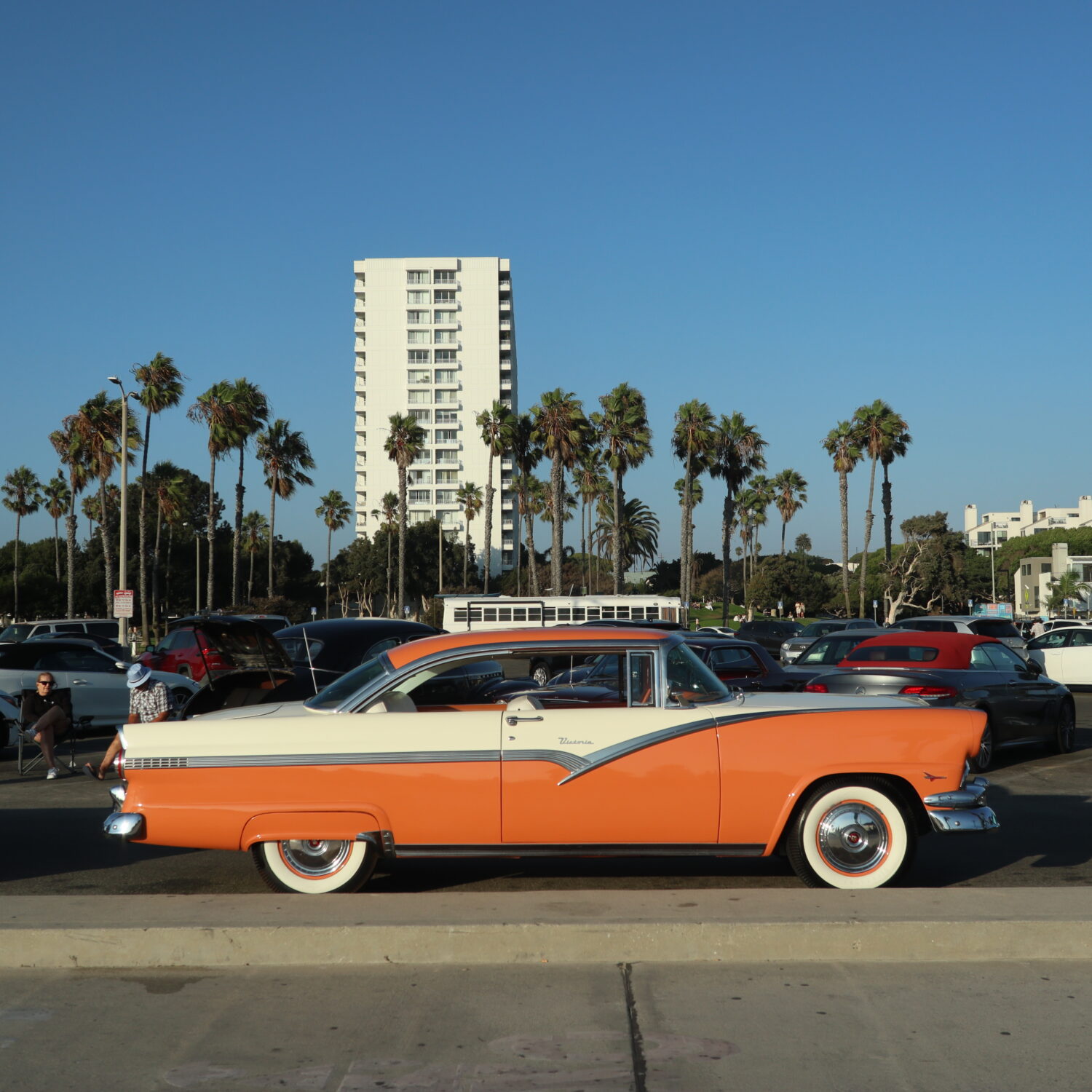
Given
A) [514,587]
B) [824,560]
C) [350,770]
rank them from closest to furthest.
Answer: [350,770] → [514,587] → [824,560]

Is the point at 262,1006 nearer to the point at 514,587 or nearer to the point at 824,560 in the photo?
the point at 514,587

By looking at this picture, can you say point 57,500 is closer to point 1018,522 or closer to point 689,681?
point 689,681

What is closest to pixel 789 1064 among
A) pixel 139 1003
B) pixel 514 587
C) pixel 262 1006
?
pixel 262 1006

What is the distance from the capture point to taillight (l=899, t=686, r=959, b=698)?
1256cm

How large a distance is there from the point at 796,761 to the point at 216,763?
336 cm

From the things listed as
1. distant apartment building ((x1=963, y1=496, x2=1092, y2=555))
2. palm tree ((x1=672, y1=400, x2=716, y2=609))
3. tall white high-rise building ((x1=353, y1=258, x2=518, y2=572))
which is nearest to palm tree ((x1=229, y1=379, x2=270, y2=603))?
palm tree ((x1=672, y1=400, x2=716, y2=609))

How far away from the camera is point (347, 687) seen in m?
7.03

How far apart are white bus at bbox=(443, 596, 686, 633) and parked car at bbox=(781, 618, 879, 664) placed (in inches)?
311

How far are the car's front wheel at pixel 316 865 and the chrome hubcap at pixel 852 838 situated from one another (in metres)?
→ 2.67

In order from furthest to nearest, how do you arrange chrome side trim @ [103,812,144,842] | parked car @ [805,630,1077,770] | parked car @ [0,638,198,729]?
parked car @ [0,638,198,729] < parked car @ [805,630,1077,770] < chrome side trim @ [103,812,144,842]

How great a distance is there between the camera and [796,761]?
6547 millimetres

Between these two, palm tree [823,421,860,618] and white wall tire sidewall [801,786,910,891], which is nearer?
white wall tire sidewall [801,786,910,891]

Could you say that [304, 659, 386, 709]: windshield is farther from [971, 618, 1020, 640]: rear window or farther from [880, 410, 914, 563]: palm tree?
[880, 410, 914, 563]: palm tree

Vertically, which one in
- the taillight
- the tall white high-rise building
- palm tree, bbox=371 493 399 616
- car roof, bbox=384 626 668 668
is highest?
the tall white high-rise building
